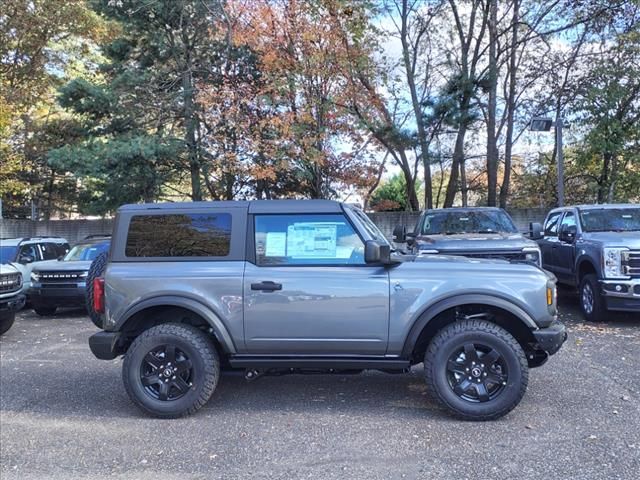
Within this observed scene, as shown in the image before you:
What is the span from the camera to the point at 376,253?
4.41 metres

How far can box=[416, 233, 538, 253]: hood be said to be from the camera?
7.98 metres

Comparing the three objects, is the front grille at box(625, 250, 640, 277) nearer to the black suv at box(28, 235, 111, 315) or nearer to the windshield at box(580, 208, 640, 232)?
the windshield at box(580, 208, 640, 232)

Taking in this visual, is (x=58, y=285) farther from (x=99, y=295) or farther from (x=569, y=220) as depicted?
(x=569, y=220)

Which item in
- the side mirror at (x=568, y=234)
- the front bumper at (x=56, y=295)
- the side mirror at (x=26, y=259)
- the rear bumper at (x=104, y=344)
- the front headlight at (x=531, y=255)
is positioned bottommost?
the front bumper at (x=56, y=295)

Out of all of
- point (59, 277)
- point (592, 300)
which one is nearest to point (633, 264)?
point (592, 300)

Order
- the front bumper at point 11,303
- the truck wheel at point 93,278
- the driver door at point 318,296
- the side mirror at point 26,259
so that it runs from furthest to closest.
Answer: the side mirror at point 26,259 < the front bumper at point 11,303 < the truck wheel at point 93,278 < the driver door at point 318,296

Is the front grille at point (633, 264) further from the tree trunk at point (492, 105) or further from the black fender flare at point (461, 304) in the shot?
the tree trunk at point (492, 105)

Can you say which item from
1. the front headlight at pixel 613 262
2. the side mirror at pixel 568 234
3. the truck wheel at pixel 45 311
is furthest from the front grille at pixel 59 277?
the front headlight at pixel 613 262

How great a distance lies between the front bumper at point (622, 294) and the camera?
7.63m

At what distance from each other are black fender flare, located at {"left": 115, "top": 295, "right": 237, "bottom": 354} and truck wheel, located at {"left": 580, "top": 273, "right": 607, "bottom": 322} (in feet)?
20.2

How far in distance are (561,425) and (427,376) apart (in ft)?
3.73

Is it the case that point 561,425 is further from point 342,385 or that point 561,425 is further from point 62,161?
point 62,161

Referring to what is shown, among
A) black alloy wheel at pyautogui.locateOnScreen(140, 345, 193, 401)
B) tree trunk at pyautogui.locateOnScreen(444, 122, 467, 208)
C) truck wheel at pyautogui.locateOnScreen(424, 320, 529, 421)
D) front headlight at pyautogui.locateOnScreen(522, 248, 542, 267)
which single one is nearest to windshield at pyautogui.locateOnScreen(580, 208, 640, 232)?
front headlight at pyautogui.locateOnScreen(522, 248, 542, 267)

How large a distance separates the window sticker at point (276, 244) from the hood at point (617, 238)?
18.6ft
